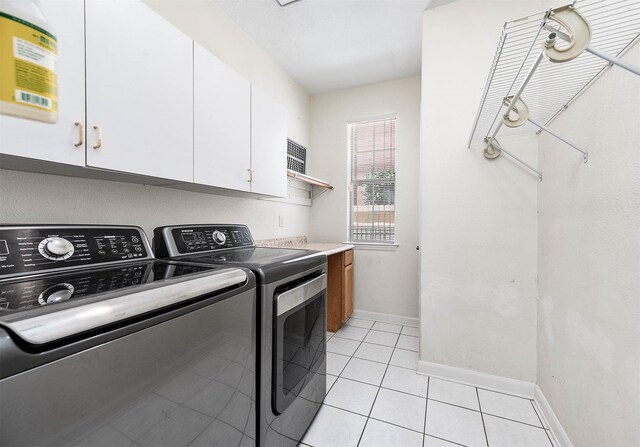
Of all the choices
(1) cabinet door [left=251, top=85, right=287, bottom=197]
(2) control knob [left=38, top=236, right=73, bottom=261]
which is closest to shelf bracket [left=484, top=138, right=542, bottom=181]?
(1) cabinet door [left=251, top=85, right=287, bottom=197]

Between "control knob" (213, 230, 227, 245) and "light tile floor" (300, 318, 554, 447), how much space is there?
118cm

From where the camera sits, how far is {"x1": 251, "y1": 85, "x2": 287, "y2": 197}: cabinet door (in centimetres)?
191

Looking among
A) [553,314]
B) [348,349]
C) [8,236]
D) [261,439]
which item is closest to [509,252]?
[553,314]

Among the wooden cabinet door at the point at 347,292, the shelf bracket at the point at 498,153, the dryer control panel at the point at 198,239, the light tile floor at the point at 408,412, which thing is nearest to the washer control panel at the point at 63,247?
the dryer control panel at the point at 198,239

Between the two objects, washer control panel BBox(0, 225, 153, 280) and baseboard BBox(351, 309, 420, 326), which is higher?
washer control panel BBox(0, 225, 153, 280)

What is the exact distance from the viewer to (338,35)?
93.7 inches

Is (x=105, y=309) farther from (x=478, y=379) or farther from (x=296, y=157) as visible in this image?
(x=296, y=157)

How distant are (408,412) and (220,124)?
2.07m

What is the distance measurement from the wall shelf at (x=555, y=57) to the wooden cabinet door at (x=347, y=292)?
1.74 meters

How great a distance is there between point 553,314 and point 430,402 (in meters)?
0.92

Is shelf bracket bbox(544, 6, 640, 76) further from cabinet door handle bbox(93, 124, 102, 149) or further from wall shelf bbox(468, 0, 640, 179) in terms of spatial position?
cabinet door handle bbox(93, 124, 102, 149)

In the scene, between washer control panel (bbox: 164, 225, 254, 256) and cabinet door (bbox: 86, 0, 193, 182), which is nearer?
cabinet door (bbox: 86, 0, 193, 182)

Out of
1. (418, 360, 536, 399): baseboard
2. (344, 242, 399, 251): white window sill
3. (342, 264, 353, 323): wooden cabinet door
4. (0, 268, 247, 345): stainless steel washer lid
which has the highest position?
(0, 268, 247, 345): stainless steel washer lid

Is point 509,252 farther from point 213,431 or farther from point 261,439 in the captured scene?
point 213,431
